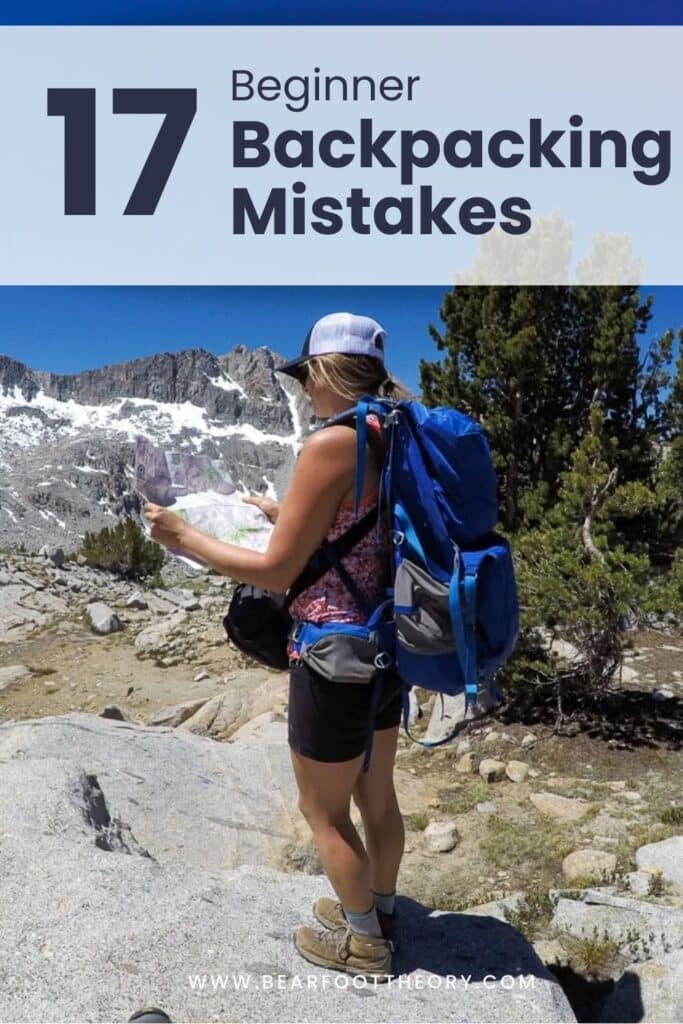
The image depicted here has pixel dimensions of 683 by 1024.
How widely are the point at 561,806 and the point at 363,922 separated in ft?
12.7

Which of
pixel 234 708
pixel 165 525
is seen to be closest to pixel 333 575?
pixel 165 525

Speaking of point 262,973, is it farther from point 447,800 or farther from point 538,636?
point 538,636

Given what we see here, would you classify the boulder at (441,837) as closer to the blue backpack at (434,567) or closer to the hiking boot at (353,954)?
the hiking boot at (353,954)

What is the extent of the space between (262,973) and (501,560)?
65.3 inches

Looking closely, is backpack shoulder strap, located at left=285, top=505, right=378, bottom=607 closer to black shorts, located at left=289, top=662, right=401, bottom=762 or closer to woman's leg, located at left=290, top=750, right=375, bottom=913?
black shorts, located at left=289, top=662, right=401, bottom=762

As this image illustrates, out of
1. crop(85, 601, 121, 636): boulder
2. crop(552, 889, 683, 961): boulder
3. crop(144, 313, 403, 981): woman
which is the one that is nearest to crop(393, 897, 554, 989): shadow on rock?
crop(144, 313, 403, 981): woman

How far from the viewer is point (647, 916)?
3.81 metres

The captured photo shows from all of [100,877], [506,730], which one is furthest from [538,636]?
[100,877]

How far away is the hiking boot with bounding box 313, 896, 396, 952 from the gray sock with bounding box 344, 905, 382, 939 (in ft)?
0.51

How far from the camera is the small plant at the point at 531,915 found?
3.88 metres

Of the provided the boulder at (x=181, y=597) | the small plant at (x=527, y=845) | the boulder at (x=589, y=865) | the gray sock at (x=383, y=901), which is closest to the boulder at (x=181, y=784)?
the small plant at (x=527, y=845)

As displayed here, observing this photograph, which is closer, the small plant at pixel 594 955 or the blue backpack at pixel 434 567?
the blue backpack at pixel 434 567

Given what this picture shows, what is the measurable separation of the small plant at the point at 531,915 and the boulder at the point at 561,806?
177 cm

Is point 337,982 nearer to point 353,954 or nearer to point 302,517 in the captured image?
point 353,954
